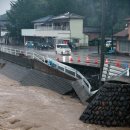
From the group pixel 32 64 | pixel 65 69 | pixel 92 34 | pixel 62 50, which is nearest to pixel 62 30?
pixel 92 34

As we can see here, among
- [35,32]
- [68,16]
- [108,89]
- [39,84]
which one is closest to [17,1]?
[35,32]

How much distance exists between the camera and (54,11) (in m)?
65.1

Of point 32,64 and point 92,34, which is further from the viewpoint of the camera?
point 92,34

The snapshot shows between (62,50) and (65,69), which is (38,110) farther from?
(62,50)

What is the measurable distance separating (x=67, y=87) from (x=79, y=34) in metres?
31.8

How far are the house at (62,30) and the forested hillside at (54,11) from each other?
4784 mm

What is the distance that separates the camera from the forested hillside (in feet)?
189

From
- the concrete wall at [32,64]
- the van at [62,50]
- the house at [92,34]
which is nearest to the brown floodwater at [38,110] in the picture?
the concrete wall at [32,64]

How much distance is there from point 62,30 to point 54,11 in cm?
1185

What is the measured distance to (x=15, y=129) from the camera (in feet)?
49.9

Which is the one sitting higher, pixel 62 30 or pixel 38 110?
pixel 62 30

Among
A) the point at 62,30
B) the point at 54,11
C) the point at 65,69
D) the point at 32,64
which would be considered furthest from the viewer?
the point at 54,11

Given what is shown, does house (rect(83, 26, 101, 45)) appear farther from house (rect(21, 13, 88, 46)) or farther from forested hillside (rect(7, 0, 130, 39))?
forested hillside (rect(7, 0, 130, 39))

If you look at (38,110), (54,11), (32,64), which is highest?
(54,11)
